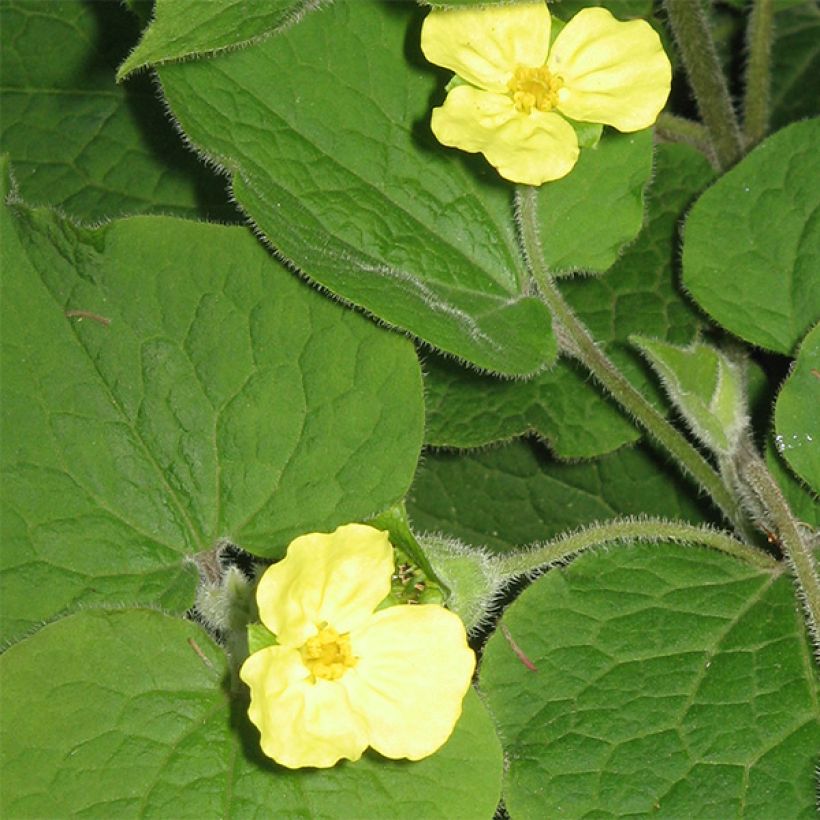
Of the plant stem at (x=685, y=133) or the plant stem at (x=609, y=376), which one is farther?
the plant stem at (x=685, y=133)

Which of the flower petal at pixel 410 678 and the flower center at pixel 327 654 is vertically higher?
the flower center at pixel 327 654

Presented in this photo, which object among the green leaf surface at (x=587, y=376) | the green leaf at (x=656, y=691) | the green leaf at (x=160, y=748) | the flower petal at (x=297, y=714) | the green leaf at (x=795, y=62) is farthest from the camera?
the green leaf at (x=795, y=62)

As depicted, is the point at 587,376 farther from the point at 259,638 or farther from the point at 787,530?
the point at 259,638

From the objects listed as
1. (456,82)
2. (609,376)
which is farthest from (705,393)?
(456,82)

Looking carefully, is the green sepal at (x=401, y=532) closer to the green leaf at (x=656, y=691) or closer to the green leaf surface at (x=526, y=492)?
the green leaf at (x=656, y=691)

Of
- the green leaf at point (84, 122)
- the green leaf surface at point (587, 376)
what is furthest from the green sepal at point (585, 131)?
the green leaf at point (84, 122)

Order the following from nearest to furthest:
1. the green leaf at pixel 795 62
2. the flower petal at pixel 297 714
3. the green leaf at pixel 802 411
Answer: the flower petal at pixel 297 714 → the green leaf at pixel 802 411 → the green leaf at pixel 795 62

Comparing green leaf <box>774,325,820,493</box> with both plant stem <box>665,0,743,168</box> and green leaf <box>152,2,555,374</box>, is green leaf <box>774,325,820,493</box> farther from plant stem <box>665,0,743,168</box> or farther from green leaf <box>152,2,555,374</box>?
plant stem <box>665,0,743,168</box>
